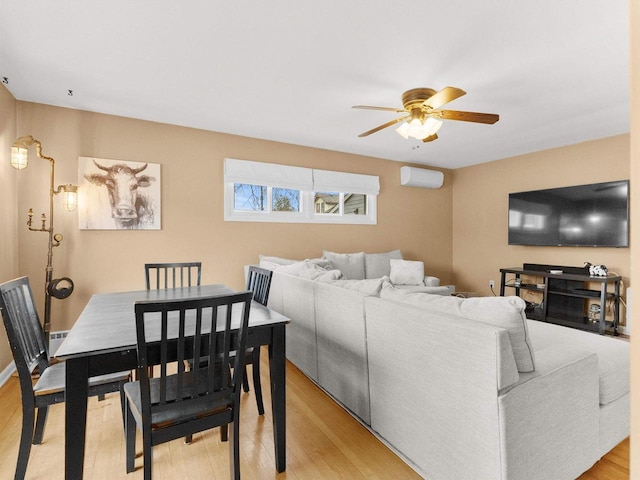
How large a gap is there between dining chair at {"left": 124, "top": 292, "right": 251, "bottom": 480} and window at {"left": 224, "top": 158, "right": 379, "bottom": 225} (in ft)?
9.22

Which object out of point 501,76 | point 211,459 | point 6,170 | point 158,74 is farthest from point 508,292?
point 6,170

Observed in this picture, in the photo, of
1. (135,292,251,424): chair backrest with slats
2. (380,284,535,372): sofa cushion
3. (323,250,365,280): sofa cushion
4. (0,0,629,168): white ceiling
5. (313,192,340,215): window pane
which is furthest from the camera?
(313,192,340,215): window pane

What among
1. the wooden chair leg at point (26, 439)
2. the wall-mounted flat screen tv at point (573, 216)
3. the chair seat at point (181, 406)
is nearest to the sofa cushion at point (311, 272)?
the chair seat at point (181, 406)

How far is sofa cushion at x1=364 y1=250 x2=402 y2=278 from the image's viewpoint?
Answer: 4887mm

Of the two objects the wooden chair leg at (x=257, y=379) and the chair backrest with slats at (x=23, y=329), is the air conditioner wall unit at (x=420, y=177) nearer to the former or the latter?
the wooden chair leg at (x=257, y=379)

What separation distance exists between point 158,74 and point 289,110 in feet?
4.00

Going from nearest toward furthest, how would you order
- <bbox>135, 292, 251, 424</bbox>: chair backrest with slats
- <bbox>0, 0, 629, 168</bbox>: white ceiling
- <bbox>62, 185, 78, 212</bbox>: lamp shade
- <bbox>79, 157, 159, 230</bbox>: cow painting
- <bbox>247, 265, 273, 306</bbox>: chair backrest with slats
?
<bbox>135, 292, 251, 424</bbox>: chair backrest with slats
<bbox>0, 0, 629, 168</bbox>: white ceiling
<bbox>247, 265, 273, 306</bbox>: chair backrest with slats
<bbox>62, 185, 78, 212</bbox>: lamp shade
<bbox>79, 157, 159, 230</bbox>: cow painting

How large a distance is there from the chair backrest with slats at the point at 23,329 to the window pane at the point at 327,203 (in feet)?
11.5

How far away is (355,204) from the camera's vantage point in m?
5.40

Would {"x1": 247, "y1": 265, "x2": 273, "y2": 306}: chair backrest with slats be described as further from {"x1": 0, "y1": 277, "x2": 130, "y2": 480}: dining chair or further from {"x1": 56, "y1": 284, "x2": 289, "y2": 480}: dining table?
{"x1": 0, "y1": 277, "x2": 130, "y2": 480}: dining chair

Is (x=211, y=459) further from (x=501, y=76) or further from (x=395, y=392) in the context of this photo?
(x=501, y=76)

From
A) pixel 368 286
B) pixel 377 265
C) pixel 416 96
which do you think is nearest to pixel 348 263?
pixel 377 265

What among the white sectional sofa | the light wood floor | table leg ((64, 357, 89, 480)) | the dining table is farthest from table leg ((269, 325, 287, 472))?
table leg ((64, 357, 89, 480))

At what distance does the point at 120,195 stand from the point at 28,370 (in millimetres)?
2364
